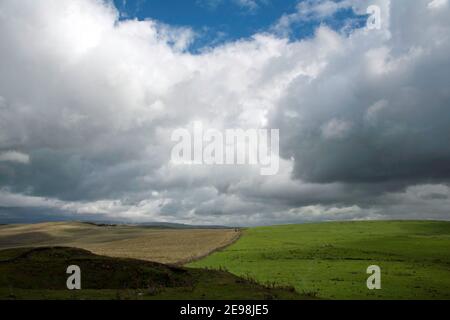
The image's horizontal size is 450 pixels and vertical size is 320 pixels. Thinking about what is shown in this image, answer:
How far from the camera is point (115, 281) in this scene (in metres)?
33.0

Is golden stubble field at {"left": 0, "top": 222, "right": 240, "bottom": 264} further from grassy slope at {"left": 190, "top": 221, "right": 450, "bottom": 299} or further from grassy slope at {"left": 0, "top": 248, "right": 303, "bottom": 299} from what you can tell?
grassy slope at {"left": 0, "top": 248, "right": 303, "bottom": 299}

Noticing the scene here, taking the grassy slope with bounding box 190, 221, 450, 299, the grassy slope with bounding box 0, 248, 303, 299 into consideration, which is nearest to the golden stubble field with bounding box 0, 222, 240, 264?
the grassy slope with bounding box 190, 221, 450, 299

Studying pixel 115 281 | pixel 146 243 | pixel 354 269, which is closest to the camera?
pixel 115 281

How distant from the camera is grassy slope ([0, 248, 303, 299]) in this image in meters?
26.6

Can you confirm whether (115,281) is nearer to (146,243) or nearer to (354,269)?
(354,269)

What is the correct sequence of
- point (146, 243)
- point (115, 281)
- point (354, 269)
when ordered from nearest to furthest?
1. point (115, 281)
2. point (354, 269)
3. point (146, 243)

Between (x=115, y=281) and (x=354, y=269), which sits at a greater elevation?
(x=115, y=281)

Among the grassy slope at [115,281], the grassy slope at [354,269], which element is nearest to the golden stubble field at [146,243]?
the grassy slope at [354,269]

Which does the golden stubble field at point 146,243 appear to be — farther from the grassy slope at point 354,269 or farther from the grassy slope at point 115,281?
the grassy slope at point 115,281

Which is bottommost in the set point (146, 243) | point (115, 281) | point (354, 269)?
point (146, 243)

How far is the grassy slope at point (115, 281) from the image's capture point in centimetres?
2658

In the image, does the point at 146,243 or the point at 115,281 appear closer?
the point at 115,281

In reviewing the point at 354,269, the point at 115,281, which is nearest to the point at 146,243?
the point at 354,269
